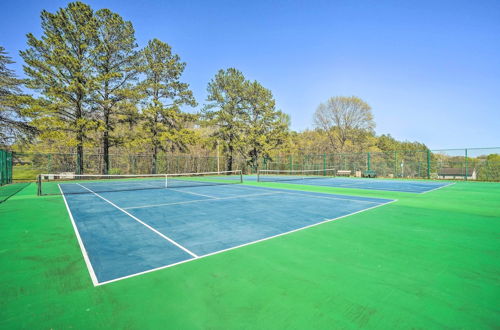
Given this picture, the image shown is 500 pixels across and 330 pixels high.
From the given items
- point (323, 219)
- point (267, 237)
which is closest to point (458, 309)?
point (267, 237)

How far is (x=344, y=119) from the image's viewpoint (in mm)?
39844

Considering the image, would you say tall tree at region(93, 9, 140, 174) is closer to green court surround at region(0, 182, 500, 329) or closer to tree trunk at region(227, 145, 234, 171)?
tree trunk at region(227, 145, 234, 171)

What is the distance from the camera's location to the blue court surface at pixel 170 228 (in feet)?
12.3

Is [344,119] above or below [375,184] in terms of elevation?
above

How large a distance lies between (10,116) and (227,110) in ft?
74.0

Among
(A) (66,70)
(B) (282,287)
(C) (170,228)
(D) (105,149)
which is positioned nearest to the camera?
(B) (282,287)

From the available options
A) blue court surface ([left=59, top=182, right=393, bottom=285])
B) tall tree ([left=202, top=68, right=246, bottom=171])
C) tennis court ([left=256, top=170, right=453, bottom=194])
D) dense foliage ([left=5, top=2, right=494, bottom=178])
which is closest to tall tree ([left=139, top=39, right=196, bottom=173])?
dense foliage ([left=5, top=2, right=494, bottom=178])

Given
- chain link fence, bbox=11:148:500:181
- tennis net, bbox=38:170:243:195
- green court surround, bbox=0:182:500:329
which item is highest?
chain link fence, bbox=11:148:500:181

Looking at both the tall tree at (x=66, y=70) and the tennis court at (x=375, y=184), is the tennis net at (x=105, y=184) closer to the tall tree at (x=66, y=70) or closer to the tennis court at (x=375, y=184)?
the tall tree at (x=66, y=70)

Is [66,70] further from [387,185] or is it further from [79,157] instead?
[387,185]

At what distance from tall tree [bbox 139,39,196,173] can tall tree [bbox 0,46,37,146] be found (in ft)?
33.9

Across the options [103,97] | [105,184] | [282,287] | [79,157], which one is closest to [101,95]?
[103,97]

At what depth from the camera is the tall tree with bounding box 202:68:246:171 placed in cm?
3409

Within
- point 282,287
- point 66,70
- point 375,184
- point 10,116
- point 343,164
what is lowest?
point 282,287
